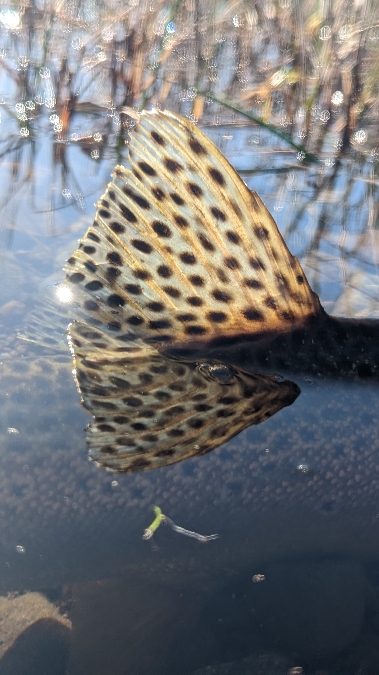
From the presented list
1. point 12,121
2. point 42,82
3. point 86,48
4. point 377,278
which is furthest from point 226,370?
point 86,48

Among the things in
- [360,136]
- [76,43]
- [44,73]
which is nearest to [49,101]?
[44,73]

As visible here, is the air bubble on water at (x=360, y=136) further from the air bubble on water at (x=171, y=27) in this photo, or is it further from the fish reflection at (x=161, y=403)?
the fish reflection at (x=161, y=403)

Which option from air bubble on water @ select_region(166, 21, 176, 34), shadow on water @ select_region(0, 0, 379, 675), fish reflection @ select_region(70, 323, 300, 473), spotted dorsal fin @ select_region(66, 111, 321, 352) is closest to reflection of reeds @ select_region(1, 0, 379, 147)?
air bubble on water @ select_region(166, 21, 176, 34)

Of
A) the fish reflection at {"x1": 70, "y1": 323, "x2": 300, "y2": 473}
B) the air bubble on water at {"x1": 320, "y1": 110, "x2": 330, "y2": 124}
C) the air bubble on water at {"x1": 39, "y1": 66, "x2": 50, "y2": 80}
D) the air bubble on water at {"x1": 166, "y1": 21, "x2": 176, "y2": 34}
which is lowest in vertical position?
the fish reflection at {"x1": 70, "y1": 323, "x2": 300, "y2": 473}

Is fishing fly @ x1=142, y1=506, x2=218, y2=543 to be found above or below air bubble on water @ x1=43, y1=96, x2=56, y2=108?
below

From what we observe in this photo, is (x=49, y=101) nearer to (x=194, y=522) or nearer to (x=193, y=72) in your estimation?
(x=193, y=72)

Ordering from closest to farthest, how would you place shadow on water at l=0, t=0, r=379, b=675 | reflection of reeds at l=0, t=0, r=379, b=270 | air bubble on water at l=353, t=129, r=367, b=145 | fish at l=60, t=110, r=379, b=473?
1. shadow on water at l=0, t=0, r=379, b=675
2. fish at l=60, t=110, r=379, b=473
3. reflection of reeds at l=0, t=0, r=379, b=270
4. air bubble on water at l=353, t=129, r=367, b=145

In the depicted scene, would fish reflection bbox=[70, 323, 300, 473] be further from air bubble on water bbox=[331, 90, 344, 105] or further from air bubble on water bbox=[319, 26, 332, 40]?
air bubble on water bbox=[319, 26, 332, 40]

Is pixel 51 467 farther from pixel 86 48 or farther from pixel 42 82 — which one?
pixel 86 48
